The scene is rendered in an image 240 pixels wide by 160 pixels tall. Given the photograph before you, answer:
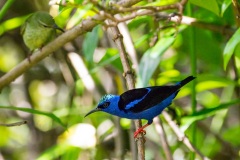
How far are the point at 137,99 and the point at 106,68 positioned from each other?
7.09 ft

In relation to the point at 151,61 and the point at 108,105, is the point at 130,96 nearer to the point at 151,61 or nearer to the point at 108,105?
the point at 108,105

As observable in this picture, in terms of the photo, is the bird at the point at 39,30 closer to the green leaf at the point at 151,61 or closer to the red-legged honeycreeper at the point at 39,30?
the red-legged honeycreeper at the point at 39,30

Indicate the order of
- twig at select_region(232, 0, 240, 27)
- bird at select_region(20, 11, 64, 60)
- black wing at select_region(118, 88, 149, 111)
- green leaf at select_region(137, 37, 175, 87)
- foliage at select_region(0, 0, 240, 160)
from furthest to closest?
bird at select_region(20, 11, 64, 60) → foliage at select_region(0, 0, 240, 160) → green leaf at select_region(137, 37, 175, 87) → black wing at select_region(118, 88, 149, 111) → twig at select_region(232, 0, 240, 27)

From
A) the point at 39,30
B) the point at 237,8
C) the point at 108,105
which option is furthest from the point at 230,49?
the point at 39,30

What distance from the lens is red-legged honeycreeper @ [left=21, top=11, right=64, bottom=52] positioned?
4172mm

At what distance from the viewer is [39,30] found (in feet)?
14.3

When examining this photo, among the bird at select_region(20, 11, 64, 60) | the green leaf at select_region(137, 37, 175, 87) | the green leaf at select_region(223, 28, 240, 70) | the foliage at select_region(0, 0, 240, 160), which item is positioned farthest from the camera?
the bird at select_region(20, 11, 64, 60)

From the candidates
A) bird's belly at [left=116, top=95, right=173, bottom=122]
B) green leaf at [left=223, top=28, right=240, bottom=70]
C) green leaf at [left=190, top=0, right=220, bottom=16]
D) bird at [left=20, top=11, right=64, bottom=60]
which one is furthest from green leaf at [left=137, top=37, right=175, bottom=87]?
bird at [left=20, top=11, right=64, bottom=60]

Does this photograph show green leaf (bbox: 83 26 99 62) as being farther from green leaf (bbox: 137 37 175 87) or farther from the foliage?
green leaf (bbox: 137 37 175 87)

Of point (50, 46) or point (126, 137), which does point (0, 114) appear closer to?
point (126, 137)

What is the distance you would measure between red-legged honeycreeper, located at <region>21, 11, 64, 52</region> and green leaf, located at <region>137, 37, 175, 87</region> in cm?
104

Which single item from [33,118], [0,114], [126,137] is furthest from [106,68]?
[0,114]

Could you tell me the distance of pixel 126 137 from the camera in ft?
15.8

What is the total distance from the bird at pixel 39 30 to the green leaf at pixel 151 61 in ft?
3.42
